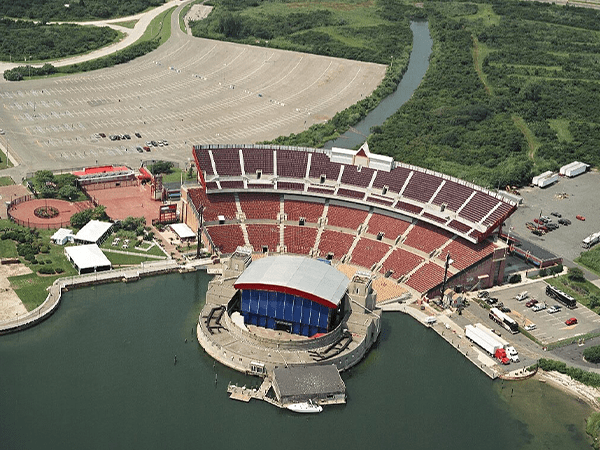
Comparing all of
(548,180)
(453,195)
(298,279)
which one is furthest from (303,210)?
(548,180)

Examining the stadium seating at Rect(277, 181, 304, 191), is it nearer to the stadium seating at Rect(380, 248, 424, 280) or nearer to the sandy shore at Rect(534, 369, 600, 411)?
the stadium seating at Rect(380, 248, 424, 280)

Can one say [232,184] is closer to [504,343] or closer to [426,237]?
[426,237]

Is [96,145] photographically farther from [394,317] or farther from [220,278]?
[394,317]

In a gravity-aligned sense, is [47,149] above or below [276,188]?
below

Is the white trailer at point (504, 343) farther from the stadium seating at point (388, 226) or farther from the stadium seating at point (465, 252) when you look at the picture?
the stadium seating at point (388, 226)

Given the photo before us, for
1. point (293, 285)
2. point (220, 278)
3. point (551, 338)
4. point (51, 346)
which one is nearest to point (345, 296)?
point (293, 285)

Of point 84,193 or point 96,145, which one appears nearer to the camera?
point 84,193

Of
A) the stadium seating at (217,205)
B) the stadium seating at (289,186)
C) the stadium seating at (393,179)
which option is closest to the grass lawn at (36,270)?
the stadium seating at (217,205)

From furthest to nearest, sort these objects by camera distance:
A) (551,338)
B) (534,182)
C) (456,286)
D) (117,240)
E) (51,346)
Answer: (534,182) < (117,240) < (456,286) < (551,338) < (51,346)
